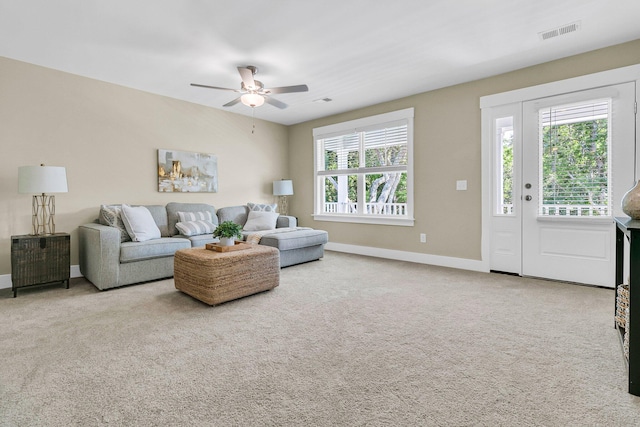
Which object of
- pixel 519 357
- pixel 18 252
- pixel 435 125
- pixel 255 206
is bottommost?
pixel 519 357

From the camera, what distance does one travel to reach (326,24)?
2826 millimetres

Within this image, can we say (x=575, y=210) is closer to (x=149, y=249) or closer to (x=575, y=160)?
(x=575, y=160)

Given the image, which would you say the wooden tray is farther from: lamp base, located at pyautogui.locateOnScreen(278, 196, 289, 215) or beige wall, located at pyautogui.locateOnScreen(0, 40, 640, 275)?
lamp base, located at pyautogui.locateOnScreen(278, 196, 289, 215)

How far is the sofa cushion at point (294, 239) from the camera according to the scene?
4.21 metres

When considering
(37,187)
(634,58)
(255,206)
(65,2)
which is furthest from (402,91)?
(37,187)

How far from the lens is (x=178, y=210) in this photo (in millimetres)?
4609

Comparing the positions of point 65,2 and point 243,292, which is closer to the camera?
point 65,2

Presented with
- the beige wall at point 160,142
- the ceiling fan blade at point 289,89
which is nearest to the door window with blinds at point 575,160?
the beige wall at point 160,142

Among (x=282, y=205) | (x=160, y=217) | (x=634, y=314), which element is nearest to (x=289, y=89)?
(x=160, y=217)

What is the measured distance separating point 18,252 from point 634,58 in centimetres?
646

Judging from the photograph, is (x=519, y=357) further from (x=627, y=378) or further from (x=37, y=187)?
(x=37, y=187)

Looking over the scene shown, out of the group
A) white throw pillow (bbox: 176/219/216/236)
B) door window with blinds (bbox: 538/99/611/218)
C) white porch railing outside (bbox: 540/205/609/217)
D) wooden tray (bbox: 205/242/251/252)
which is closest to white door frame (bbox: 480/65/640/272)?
door window with blinds (bbox: 538/99/611/218)

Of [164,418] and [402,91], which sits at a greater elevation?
[402,91]

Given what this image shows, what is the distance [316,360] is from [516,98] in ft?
12.6
